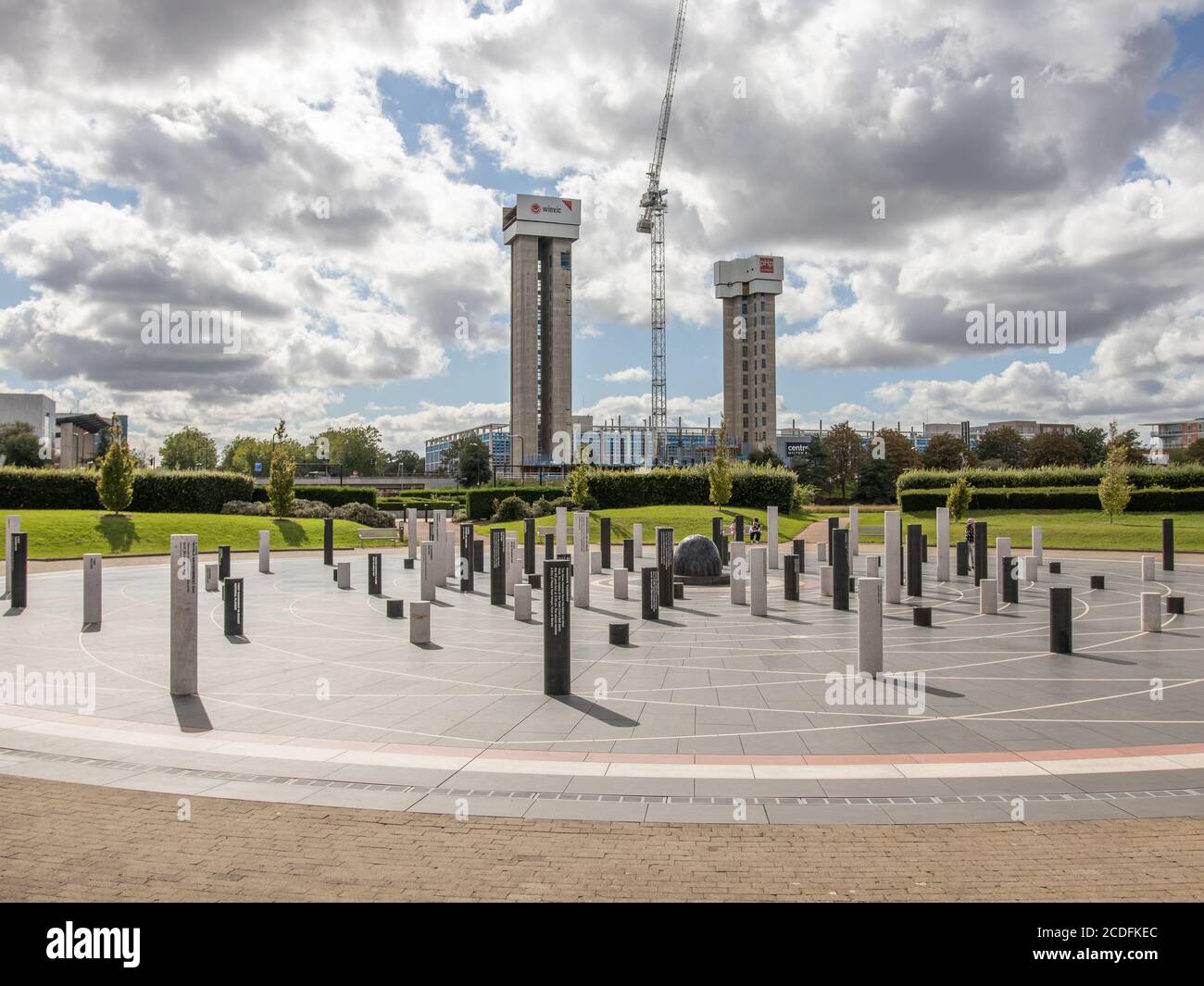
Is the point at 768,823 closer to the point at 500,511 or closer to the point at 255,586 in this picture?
the point at 255,586

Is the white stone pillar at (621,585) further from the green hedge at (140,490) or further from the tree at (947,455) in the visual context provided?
the tree at (947,455)

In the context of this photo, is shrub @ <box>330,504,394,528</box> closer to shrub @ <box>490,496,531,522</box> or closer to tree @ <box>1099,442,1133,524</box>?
shrub @ <box>490,496,531,522</box>

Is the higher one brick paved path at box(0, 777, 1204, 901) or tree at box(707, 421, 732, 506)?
tree at box(707, 421, 732, 506)

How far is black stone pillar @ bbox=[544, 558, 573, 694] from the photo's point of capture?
11.2 m

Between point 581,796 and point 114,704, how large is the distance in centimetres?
704

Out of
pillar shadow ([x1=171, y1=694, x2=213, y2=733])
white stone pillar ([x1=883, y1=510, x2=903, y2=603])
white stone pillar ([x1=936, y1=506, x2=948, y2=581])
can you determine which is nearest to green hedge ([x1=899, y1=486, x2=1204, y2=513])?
white stone pillar ([x1=936, y1=506, x2=948, y2=581])

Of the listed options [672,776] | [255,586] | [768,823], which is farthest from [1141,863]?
[255,586]

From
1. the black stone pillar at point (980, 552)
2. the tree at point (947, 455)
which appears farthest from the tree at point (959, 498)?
the tree at point (947, 455)

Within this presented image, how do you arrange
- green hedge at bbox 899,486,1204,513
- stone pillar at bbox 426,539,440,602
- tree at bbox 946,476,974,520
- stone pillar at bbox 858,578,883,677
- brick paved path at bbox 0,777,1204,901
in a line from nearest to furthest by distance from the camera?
brick paved path at bbox 0,777,1204,901 < stone pillar at bbox 858,578,883,677 < stone pillar at bbox 426,539,440,602 < tree at bbox 946,476,974,520 < green hedge at bbox 899,486,1204,513

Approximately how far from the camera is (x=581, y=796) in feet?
23.6

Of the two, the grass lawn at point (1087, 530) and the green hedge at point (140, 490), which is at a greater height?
the green hedge at point (140, 490)

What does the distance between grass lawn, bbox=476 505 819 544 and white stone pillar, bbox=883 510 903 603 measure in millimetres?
21106

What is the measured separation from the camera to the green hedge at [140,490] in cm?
4484

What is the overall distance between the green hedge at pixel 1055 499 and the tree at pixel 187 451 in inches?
4484
